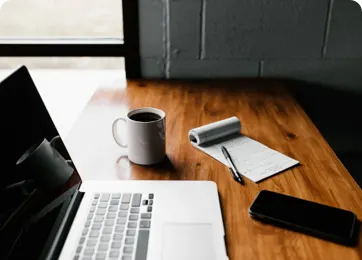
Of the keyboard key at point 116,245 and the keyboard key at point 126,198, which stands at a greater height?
the keyboard key at point 126,198

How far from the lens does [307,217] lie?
0.81 m

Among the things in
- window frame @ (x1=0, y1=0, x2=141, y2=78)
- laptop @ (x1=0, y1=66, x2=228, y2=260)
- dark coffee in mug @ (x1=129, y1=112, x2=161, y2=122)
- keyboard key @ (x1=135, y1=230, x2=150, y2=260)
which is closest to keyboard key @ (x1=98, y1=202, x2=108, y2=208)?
laptop @ (x1=0, y1=66, x2=228, y2=260)

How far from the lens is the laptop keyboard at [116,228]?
725 mm

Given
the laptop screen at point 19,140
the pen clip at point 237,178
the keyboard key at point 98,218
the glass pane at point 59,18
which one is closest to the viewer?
the laptop screen at point 19,140

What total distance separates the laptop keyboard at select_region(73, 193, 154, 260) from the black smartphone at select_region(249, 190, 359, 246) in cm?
20

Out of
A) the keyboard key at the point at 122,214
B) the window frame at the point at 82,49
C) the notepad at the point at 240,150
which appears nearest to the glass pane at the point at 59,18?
the window frame at the point at 82,49

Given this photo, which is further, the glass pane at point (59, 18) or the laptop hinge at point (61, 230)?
the glass pane at point (59, 18)

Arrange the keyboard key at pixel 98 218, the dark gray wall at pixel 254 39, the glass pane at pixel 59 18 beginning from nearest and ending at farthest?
the keyboard key at pixel 98 218 → the dark gray wall at pixel 254 39 → the glass pane at pixel 59 18

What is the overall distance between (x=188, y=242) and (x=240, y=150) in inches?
14.6

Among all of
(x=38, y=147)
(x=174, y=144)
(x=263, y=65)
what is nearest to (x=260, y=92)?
(x=263, y=65)

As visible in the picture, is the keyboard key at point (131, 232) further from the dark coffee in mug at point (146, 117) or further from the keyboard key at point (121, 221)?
the dark coffee in mug at point (146, 117)

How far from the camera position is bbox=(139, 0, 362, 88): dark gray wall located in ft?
5.07

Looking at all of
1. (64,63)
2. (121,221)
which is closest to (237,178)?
(121,221)

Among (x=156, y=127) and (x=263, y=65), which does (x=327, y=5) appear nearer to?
(x=263, y=65)
